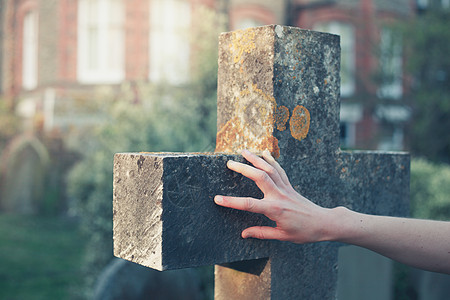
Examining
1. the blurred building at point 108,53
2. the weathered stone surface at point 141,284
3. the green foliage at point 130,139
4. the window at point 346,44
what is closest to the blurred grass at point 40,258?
the green foliage at point 130,139

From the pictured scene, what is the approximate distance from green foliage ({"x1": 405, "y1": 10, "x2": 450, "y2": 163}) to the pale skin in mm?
Answer: 9680

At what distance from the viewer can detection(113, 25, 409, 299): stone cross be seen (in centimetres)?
149

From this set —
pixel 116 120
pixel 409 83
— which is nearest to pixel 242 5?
pixel 409 83

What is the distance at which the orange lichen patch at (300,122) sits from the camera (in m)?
1.78

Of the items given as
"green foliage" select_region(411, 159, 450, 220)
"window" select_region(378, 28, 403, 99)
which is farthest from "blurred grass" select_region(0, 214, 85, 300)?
"window" select_region(378, 28, 403, 99)

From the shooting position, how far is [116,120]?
6250mm

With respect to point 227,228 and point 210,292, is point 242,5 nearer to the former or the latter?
point 210,292

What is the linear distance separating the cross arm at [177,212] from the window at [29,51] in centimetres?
1173

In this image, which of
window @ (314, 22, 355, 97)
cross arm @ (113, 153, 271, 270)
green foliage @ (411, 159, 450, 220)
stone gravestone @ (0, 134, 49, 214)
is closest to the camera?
cross arm @ (113, 153, 271, 270)

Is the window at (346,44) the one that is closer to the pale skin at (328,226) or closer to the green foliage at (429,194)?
the green foliage at (429,194)

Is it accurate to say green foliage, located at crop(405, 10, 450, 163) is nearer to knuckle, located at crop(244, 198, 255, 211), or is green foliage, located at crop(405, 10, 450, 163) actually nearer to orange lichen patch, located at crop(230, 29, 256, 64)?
orange lichen patch, located at crop(230, 29, 256, 64)

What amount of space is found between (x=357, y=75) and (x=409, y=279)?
29.9ft

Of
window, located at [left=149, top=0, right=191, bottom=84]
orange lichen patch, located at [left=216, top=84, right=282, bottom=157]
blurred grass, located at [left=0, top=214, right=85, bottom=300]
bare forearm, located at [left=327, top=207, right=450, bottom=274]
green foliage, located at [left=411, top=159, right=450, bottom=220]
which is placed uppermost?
window, located at [left=149, top=0, right=191, bottom=84]

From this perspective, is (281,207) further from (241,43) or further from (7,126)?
(7,126)
